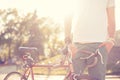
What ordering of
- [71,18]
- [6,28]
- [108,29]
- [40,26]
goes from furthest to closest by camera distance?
[40,26] → [6,28] → [71,18] → [108,29]

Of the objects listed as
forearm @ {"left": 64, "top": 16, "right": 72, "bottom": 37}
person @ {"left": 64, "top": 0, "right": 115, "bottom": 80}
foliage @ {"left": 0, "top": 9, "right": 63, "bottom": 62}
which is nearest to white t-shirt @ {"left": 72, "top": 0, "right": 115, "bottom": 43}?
person @ {"left": 64, "top": 0, "right": 115, "bottom": 80}

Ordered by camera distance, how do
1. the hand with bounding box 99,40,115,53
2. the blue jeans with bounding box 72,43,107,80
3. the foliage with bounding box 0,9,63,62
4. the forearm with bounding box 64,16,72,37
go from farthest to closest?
the foliage with bounding box 0,9,63,62 < the forearm with bounding box 64,16,72,37 < the blue jeans with bounding box 72,43,107,80 < the hand with bounding box 99,40,115,53

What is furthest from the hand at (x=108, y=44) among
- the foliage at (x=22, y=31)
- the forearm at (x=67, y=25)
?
the foliage at (x=22, y=31)

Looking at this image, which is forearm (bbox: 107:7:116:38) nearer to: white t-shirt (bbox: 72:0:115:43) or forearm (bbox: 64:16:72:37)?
white t-shirt (bbox: 72:0:115:43)

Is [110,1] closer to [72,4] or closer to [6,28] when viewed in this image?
[72,4]

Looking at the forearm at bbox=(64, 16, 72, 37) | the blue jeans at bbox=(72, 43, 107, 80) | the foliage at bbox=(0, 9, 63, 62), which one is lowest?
the foliage at bbox=(0, 9, 63, 62)

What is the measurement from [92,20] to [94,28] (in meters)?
0.10

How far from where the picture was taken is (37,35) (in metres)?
74.9

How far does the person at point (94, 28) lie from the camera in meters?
4.69

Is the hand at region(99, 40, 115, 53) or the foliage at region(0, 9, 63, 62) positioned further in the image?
the foliage at region(0, 9, 63, 62)

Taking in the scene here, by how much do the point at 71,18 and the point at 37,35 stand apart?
2740 inches

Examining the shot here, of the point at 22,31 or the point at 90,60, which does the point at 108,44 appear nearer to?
the point at 90,60

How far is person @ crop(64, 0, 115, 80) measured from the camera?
15.4 feet

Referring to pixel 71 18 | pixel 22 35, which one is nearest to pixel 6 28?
pixel 22 35
